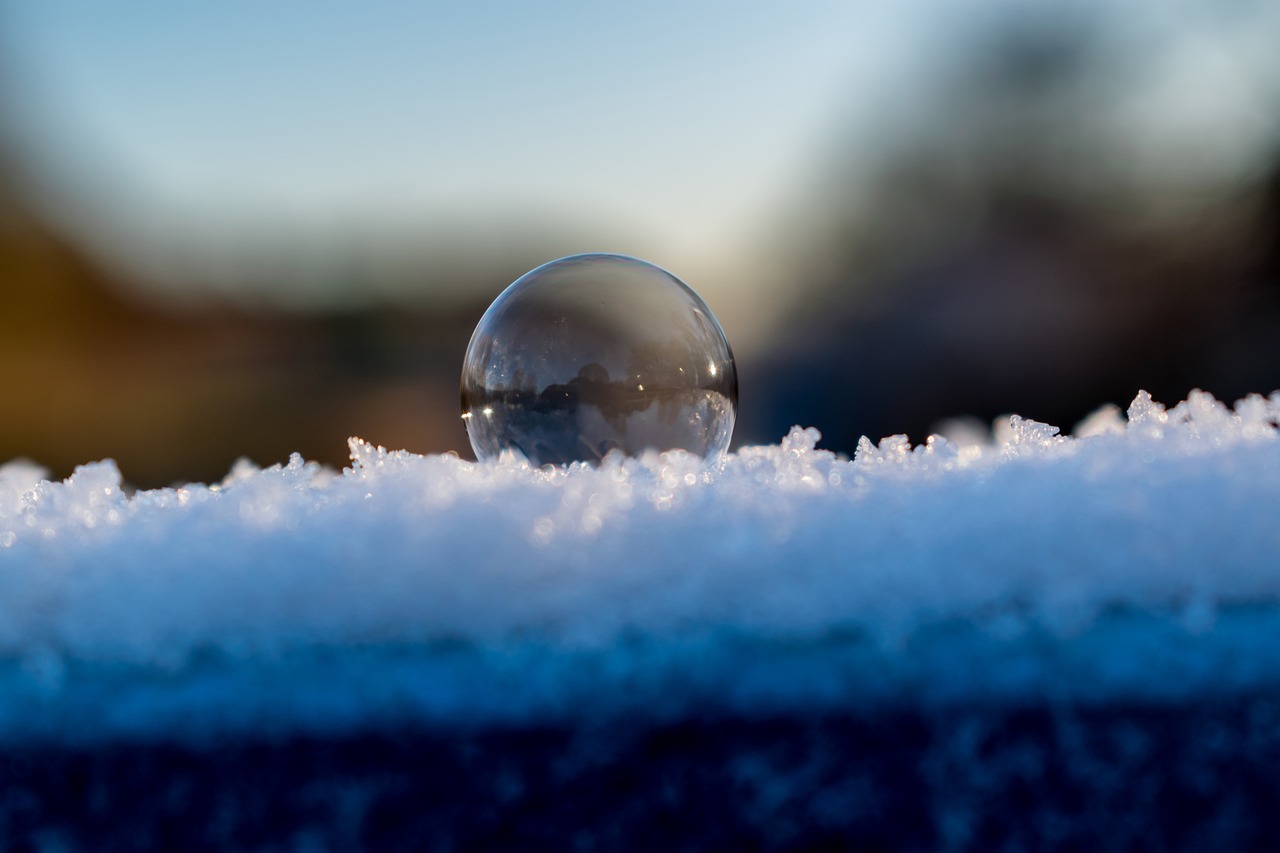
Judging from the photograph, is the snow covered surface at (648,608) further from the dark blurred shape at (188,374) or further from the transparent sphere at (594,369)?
the dark blurred shape at (188,374)

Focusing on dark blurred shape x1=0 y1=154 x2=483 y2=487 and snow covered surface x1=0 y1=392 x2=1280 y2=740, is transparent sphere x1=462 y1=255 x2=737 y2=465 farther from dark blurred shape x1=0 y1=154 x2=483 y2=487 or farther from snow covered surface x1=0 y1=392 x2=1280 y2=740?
dark blurred shape x1=0 y1=154 x2=483 y2=487

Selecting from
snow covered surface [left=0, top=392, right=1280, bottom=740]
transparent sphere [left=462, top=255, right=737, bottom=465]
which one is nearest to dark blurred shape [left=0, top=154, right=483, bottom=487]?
transparent sphere [left=462, top=255, right=737, bottom=465]

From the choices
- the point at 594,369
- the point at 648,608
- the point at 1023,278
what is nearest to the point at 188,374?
the point at 1023,278

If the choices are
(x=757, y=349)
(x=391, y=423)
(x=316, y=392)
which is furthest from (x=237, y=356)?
(x=757, y=349)

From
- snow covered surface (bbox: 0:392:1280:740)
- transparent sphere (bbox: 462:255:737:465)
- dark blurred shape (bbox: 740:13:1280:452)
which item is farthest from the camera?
dark blurred shape (bbox: 740:13:1280:452)

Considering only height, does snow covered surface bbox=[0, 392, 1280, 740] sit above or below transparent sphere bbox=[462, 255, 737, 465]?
below

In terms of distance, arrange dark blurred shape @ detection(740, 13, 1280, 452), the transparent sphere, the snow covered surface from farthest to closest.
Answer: dark blurred shape @ detection(740, 13, 1280, 452)
the transparent sphere
the snow covered surface
